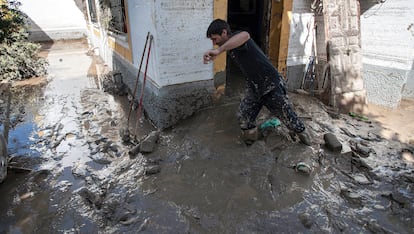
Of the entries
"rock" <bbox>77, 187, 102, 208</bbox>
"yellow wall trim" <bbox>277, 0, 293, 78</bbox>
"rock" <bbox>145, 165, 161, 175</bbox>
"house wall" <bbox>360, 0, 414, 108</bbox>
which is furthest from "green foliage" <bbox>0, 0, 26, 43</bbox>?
"house wall" <bbox>360, 0, 414, 108</bbox>

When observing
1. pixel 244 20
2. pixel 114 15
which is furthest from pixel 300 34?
pixel 114 15

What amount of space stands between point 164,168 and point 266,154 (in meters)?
1.45

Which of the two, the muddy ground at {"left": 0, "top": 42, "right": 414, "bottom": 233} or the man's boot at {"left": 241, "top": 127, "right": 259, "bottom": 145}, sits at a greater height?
the man's boot at {"left": 241, "top": 127, "right": 259, "bottom": 145}

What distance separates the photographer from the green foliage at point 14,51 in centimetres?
888

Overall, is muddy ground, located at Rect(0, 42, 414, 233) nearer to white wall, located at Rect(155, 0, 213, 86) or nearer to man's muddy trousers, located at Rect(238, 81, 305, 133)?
man's muddy trousers, located at Rect(238, 81, 305, 133)

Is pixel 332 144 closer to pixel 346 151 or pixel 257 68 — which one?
pixel 346 151

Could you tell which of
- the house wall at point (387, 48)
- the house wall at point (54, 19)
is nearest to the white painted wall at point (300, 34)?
the house wall at point (387, 48)

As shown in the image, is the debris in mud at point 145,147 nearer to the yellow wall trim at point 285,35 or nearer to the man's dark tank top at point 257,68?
the man's dark tank top at point 257,68

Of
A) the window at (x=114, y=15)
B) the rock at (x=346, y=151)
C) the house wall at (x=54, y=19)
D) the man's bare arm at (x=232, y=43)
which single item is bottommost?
the rock at (x=346, y=151)

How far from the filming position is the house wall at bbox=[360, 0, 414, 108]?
538 centimetres

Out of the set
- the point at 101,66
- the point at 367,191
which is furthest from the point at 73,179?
the point at 101,66

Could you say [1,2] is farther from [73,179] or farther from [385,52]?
[385,52]

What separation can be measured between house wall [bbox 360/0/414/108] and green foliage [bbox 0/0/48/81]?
10.5 m

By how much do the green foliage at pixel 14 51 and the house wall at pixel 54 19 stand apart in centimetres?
740
